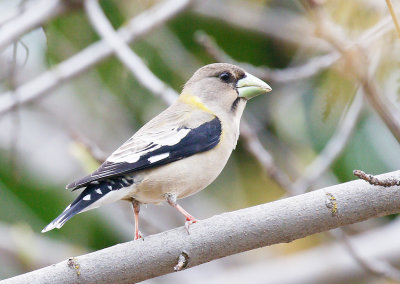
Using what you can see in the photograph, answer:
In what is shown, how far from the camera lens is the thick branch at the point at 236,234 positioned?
2.68m

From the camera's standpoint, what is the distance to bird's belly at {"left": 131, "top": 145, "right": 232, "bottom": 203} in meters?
3.34

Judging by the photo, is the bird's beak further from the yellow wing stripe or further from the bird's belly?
the bird's belly

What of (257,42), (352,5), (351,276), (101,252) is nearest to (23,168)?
(257,42)

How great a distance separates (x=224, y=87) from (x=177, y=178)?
0.95 m

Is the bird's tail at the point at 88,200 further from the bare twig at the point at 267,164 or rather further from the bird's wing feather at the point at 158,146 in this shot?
the bare twig at the point at 267,164

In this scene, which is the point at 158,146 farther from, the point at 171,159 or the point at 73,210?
the point at 73,210

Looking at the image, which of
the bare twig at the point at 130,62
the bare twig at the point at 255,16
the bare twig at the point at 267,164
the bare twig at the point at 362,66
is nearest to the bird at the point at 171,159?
the bare twig at the point at 267,164

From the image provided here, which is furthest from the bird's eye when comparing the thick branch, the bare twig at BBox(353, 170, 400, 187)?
the bare twig at BBox(353, 170, 400, 187)

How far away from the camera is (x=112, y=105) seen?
7254 mm

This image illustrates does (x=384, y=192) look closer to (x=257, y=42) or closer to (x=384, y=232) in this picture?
(x=384, y=232)

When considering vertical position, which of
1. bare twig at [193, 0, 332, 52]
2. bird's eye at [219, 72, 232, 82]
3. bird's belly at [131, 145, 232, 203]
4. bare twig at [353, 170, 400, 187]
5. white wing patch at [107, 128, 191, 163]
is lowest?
bare twig at [353, 170, 400, 187]

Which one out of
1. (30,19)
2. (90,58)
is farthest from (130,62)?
(30,19)

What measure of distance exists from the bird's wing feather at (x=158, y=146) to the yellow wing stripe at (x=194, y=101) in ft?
0.64

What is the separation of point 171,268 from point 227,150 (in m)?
1.01
